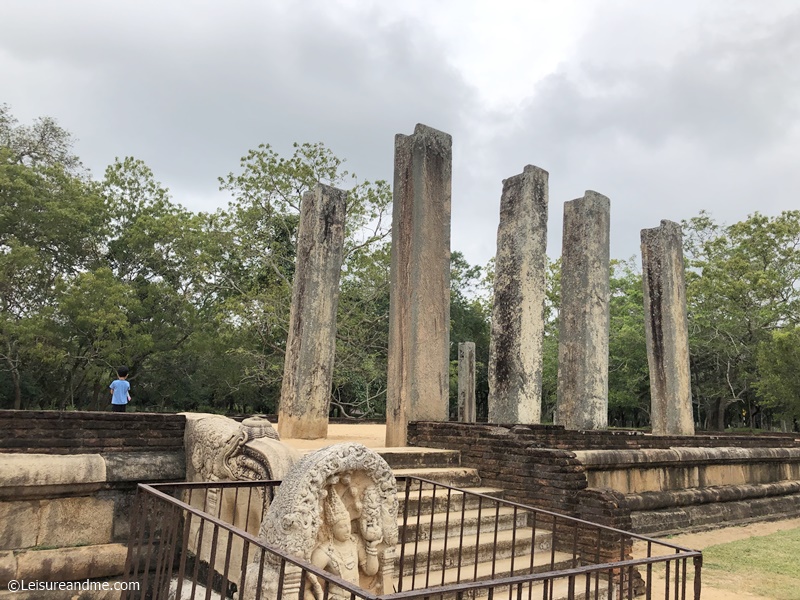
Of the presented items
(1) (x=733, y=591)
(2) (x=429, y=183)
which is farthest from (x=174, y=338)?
(1) (x=733, y=591)

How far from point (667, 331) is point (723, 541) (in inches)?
221

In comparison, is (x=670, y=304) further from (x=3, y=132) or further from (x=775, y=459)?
(x=3, y=132)

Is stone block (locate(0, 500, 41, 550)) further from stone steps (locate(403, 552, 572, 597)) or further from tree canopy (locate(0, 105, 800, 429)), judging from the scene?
tree canopy (locate(0, 105, 800, 429))

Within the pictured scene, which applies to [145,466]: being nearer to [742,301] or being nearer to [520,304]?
[520,304]

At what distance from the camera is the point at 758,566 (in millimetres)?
6656

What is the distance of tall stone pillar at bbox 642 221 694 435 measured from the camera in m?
13.0

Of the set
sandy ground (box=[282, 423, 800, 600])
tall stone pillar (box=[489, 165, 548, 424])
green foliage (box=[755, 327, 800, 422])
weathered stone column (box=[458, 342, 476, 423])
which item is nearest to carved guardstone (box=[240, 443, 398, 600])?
sandy ground (box=[282, 423, 800, 600])

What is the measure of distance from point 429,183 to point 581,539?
5.28 m

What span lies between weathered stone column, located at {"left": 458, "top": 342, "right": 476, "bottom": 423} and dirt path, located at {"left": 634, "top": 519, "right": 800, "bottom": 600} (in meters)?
10.1

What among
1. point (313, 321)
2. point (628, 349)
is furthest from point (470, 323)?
point (313, 321)

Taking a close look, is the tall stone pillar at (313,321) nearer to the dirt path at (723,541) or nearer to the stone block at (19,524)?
the dirt path at (723,541)

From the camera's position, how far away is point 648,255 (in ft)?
44.8

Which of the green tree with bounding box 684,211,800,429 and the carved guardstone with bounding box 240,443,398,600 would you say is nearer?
the carved guardstone with bounding box 240,443,398,600

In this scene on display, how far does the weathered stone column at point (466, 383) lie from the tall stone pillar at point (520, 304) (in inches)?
369
